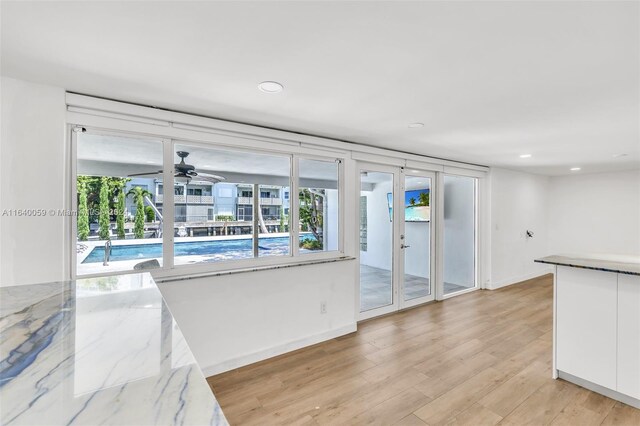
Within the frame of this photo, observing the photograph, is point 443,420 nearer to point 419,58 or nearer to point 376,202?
point 419,58

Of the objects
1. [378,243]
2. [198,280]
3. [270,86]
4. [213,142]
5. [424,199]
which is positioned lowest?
[198,280]

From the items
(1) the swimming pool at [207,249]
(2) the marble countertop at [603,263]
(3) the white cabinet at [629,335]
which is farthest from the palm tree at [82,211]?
(3) the white cabinet at [629,335]

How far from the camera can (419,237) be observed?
192 inches

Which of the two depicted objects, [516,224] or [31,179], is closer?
[31,179]

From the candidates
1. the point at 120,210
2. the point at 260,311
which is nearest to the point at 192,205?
the point at 120,210

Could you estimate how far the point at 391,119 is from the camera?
2863 mm

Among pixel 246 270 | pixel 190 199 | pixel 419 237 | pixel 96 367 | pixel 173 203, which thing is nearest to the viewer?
pixel 96 367

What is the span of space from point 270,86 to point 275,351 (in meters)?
2.47

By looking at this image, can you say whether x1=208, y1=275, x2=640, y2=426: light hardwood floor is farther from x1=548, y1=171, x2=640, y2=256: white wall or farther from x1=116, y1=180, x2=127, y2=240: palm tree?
x1=548, y1=171, x2=640, y2=256: white wall

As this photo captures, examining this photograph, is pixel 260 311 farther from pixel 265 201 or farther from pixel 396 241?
pixel 396 241

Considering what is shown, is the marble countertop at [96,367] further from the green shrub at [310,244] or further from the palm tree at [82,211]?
the green shrub at [310,244]

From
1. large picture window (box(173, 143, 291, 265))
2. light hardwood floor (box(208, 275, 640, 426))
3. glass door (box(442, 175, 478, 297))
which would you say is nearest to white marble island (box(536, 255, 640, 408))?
light hardwood floor (box(208, 275, 640, 426))

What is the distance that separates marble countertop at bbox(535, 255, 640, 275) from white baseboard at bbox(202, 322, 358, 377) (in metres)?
2.18

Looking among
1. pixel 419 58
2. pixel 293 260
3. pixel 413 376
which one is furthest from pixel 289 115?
pixel 413 376
